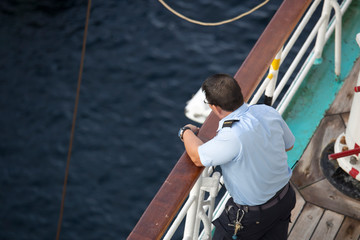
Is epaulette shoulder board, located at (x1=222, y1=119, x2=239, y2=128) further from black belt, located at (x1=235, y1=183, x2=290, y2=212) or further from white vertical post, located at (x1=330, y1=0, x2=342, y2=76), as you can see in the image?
white vertical post, located at (x1=330, y1=0, x2=342, y2=76)

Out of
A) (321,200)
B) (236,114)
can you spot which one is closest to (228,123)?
(236,114)

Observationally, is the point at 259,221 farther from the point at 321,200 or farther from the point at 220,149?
the point at 321,200

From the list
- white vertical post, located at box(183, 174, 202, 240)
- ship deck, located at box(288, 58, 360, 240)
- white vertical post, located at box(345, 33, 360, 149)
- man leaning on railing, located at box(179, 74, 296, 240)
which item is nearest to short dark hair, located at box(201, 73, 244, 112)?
man leaning on railing, located at box(179, 74, 296, 240)

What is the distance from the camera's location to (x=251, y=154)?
2.35 metres

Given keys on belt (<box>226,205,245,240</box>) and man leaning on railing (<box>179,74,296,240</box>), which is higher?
man leaning on railing (<box>179,74,296,240</box>)

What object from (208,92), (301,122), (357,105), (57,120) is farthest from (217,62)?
(208,92)

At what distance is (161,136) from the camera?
8.32 m

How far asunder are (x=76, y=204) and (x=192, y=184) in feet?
19.8

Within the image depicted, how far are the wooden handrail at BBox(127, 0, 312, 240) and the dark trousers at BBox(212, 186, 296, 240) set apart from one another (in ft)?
1.33

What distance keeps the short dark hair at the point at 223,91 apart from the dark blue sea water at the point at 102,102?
5.62 metres

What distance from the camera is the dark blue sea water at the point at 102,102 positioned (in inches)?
316

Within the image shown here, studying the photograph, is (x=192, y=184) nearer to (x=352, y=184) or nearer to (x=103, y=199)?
(x=352, y=184)

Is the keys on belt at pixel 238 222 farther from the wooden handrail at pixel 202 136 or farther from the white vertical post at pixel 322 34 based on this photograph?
the white vertical post at pixel 322 34

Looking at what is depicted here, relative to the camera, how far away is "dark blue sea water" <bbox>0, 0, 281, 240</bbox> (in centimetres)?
802
